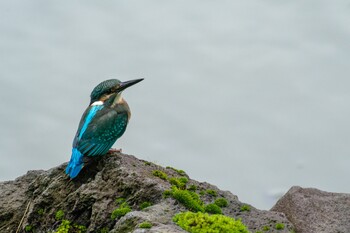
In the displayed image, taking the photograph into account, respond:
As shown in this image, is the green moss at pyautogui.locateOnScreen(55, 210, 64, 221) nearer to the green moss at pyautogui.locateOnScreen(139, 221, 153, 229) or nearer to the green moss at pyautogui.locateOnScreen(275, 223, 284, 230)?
the green moss at pyautogui.locateOnScreen(139, 221, 153, 229)

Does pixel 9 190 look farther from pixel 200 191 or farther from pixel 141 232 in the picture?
pixel 141 232

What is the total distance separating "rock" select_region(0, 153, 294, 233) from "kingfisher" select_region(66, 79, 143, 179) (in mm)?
288

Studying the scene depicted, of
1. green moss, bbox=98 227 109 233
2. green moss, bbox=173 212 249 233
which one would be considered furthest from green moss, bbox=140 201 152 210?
green moss, bbox=173 212 249 233

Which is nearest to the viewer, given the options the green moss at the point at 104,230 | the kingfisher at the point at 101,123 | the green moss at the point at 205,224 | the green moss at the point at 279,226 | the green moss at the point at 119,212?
the green moss at the point at 205,224

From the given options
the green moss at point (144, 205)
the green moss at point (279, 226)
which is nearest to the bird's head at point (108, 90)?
the green moss at point (144, 205)

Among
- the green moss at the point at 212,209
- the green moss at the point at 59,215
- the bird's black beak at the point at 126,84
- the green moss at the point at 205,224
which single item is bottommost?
the green moss at the point at 59,215

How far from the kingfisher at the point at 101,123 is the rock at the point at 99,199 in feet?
0.95

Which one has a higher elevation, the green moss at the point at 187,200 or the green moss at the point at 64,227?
the green moss at the point at 187,200

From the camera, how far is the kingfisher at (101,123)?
10.4 meters

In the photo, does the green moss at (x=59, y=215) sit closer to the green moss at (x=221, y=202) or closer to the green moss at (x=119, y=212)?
the green moss at (x=119, y=212)

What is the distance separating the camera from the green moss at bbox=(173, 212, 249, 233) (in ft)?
24.6

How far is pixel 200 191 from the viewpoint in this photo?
10.3 m

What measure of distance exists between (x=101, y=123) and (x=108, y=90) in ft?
2.30

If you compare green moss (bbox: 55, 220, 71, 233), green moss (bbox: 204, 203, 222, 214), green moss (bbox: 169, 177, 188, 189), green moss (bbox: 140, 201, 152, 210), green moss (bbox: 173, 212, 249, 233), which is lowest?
green moss (bbox: 55, 220, 71, 233)
